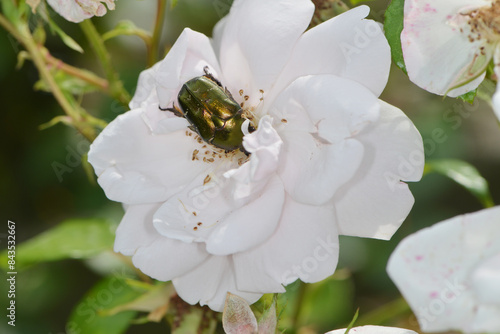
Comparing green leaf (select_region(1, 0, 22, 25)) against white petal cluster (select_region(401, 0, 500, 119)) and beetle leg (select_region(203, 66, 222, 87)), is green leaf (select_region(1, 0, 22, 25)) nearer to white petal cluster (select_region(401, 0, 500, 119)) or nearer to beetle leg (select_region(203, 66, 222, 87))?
beetle leg (select_region(203, 66, 222, 87))

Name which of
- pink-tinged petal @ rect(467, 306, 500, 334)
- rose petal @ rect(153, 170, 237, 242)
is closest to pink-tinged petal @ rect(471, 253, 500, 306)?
pink-tinged petal @ rect(467, 306, 500, 334)

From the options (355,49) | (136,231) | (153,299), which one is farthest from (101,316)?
(355,49)

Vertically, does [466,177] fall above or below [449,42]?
below

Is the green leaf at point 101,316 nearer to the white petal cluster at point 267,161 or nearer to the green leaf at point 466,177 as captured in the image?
the white petal cluster at point 267,161

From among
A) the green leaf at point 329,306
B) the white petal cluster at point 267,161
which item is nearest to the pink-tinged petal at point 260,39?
the white petal cluster at point 267,161

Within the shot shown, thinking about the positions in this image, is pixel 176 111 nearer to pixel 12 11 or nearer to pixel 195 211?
pixel 195 211

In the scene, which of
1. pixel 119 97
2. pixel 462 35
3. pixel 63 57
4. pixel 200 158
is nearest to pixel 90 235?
pixel 119 97

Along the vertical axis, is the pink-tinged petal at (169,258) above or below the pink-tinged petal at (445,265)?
below
